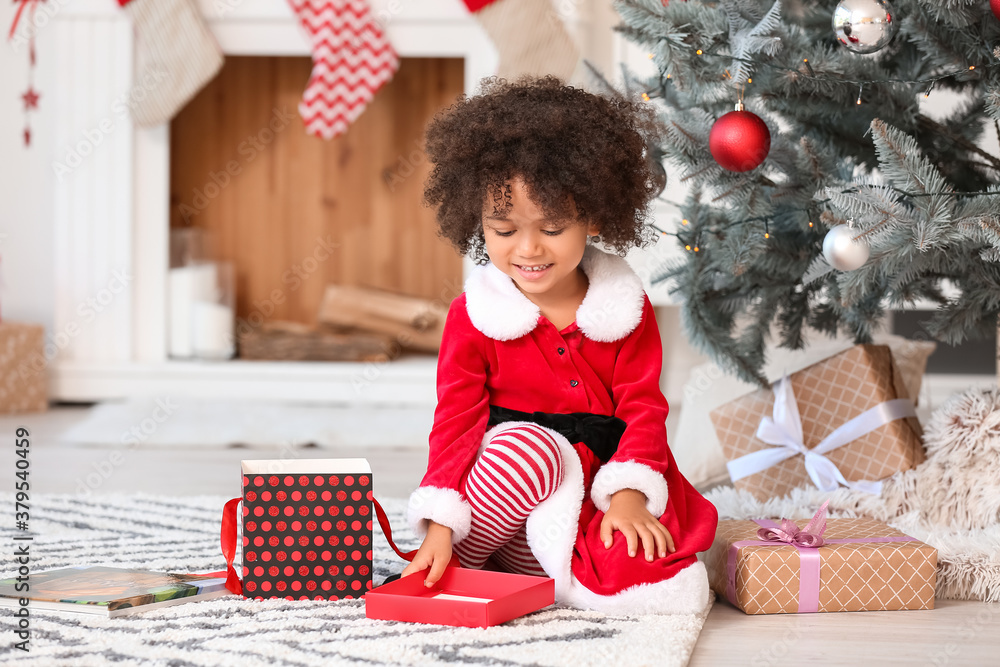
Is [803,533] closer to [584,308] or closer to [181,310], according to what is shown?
[584,308]

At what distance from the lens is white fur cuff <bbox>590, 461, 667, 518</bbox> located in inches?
41.3

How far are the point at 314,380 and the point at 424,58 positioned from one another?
105 cm

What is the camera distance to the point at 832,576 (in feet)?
3.54

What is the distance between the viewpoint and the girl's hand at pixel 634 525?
3.35 feet

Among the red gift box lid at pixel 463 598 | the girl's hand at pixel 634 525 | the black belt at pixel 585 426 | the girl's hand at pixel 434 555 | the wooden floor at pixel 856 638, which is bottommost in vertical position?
the wooden floor at pixel 856 638

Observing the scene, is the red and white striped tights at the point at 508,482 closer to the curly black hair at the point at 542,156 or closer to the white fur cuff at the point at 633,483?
the white fur cuff at the point at 633,483

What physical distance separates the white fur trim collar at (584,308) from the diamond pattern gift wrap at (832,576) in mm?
282

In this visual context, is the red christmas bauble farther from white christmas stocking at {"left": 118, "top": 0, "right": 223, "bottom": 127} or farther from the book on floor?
white christmas stocking at {"left": 118, "top": 0, "right": 223, "bottom": 127}

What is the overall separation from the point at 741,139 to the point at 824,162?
0.22 m

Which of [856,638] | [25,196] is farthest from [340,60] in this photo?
[856,638]

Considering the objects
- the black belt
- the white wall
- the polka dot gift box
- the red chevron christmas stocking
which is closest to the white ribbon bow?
the black belt

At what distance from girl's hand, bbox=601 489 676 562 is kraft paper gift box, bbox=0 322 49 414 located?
1.89 meters

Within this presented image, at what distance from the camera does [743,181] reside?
1336mm

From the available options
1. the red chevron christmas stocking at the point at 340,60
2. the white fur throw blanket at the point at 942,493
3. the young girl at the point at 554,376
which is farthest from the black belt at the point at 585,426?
the red chevron christmas stocking at the point at 340,60
